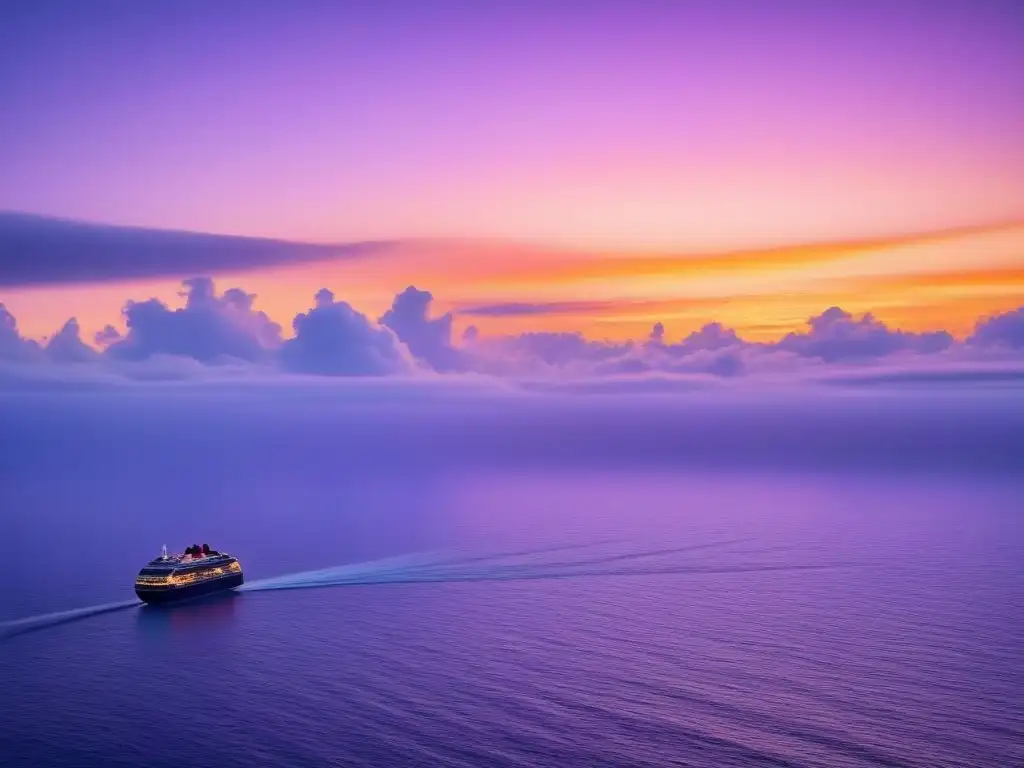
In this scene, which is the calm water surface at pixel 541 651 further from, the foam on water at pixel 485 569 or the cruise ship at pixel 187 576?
the cruise ship at pixel 187 576

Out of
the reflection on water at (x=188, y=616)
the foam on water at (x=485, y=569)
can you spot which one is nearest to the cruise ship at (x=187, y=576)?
the reflection on water at (x=188, y=616)

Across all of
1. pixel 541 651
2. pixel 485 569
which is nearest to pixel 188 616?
pixel 485 569

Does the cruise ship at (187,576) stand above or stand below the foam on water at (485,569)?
above

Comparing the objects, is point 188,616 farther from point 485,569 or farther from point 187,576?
point 485,569

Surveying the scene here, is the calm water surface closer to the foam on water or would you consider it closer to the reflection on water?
the reflection on water

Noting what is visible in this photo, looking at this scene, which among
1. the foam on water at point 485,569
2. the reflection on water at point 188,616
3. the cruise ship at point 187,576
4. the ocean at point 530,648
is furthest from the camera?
the foam on water at point 485,569

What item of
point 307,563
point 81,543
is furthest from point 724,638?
point 81,543
